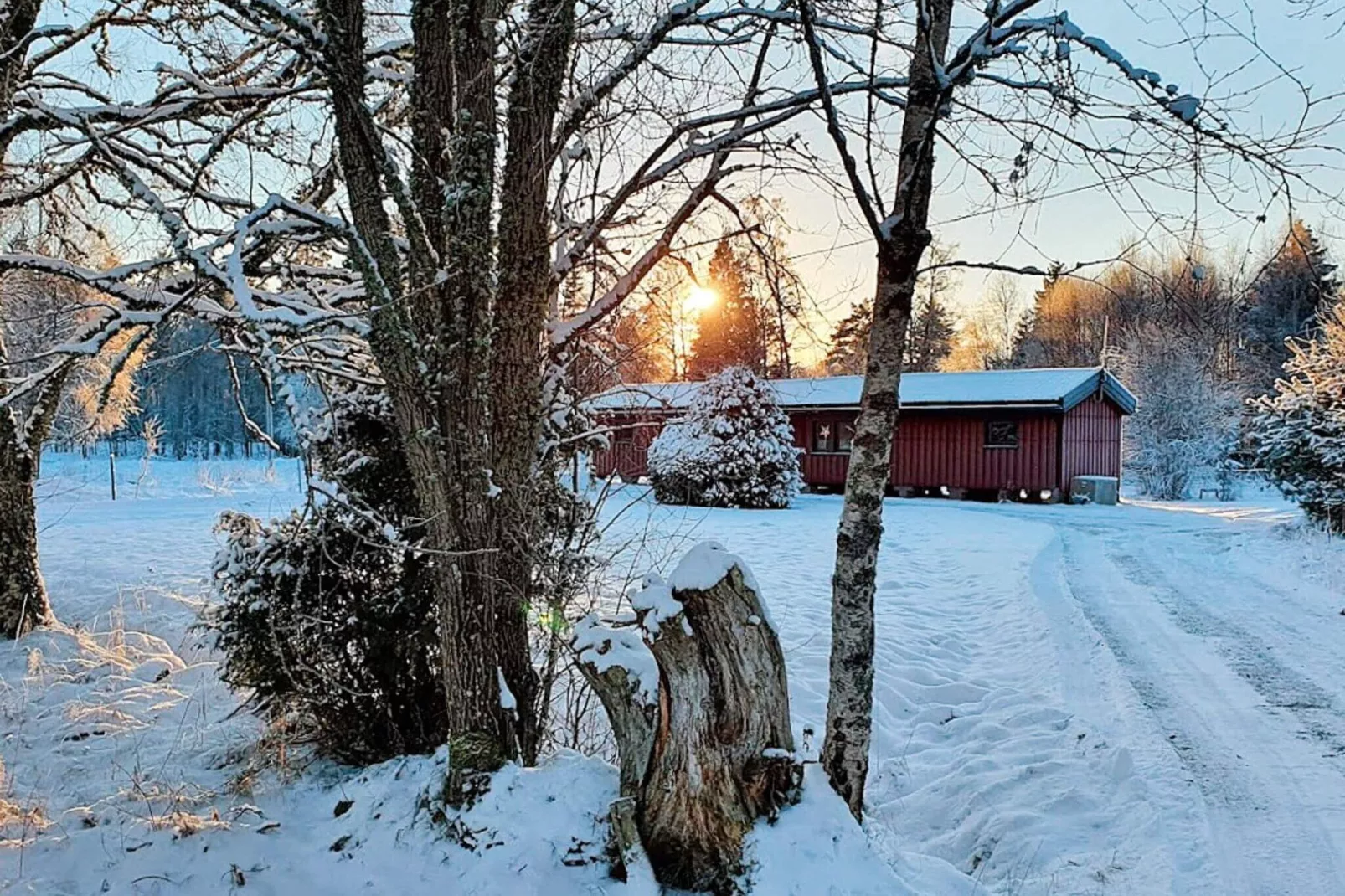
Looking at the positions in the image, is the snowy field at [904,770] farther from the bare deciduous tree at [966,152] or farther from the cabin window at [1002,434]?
the cabin window at [1002,434]

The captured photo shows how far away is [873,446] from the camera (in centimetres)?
282

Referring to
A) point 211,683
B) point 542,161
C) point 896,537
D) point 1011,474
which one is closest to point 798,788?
point 542,161

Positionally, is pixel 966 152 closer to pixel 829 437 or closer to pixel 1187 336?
pixel 1187 336

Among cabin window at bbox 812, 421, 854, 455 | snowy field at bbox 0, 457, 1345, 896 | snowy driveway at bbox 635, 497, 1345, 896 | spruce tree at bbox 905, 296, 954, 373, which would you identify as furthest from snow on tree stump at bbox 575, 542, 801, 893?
spruce tree at bbox 905, 296, 954, 373

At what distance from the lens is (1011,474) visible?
18953 millimetres

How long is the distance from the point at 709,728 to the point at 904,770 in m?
2.21

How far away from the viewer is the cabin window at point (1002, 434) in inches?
747

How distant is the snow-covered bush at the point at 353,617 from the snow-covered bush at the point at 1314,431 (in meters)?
12.4

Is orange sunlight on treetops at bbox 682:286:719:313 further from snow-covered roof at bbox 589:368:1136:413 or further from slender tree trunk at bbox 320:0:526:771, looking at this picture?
snow-covered roof at bbox 589:368:1136:413

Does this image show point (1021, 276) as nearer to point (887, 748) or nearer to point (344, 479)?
point (887, 748)

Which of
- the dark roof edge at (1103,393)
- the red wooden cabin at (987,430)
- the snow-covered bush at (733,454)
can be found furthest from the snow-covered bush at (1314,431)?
the snow-covered bush at (733,454)

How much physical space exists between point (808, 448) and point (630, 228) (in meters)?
18.0

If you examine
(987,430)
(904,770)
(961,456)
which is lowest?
(904,770)

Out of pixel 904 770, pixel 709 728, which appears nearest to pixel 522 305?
pixel 709 728
